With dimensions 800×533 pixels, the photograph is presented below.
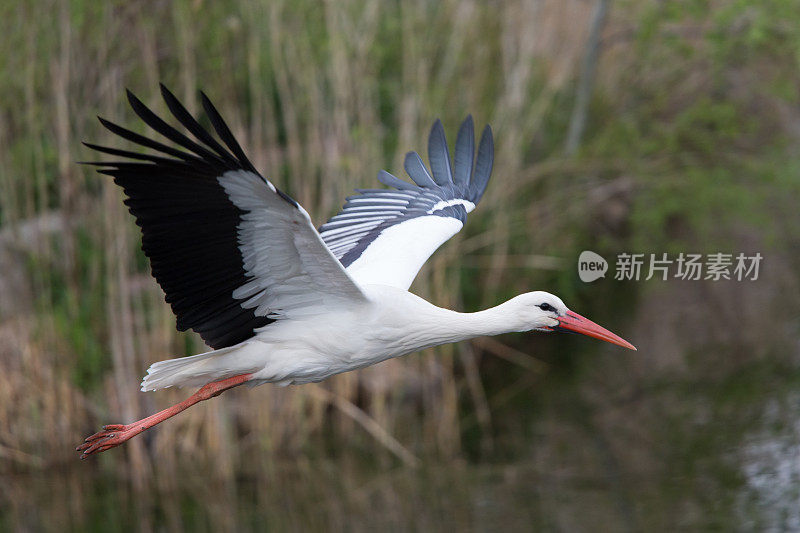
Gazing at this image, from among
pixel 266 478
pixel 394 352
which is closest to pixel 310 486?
pixel 266 478

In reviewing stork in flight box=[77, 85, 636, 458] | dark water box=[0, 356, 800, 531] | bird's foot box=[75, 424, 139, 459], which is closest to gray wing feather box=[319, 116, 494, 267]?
stork in flight box=[77, 85, 636, 458]

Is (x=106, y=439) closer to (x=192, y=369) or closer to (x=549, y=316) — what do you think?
(x=192, y=369)

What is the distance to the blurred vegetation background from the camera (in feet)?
31.5

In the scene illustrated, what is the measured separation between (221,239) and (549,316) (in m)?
1.85

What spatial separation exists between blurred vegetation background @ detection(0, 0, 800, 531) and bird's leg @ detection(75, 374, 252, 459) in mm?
4015

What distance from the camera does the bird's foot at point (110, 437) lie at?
17.9ft

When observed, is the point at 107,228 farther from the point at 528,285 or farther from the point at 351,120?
the point at 528,285

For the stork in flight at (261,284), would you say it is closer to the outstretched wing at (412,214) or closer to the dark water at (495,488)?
the outstretched wing at (412,214)

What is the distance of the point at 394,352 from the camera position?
18.1 ft

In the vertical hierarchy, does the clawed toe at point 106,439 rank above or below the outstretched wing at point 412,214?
below

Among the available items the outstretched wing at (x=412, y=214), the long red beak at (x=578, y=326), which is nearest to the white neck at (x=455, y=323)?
the long red beak at (x=578, y=326)

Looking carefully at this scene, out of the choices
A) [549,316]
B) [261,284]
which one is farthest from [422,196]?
[261,284]

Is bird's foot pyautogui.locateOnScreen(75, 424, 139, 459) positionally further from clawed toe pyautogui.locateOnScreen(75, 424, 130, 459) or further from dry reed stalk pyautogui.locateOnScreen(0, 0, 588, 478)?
dry reed stalk pyautogui.locateOnScreen(0, 0, 588, 478)

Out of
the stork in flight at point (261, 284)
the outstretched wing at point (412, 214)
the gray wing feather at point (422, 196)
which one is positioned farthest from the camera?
the gray wing feather at point (422, 196)
